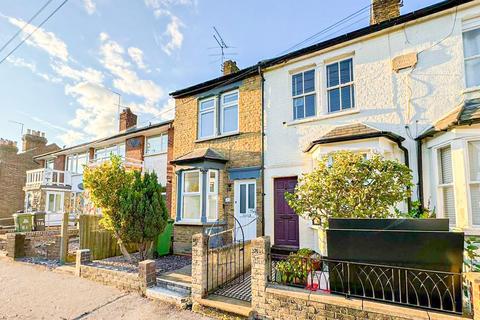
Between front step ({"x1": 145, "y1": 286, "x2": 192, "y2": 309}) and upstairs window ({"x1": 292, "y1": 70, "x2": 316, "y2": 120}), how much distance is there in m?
6.40

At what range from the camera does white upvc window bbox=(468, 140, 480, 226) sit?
5.79 metres

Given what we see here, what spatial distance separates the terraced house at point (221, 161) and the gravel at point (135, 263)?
0.95m

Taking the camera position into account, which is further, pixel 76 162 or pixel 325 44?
pixel 76 162

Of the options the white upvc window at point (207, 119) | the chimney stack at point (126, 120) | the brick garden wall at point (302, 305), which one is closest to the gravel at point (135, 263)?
the brick garden wall at point (302, 305)

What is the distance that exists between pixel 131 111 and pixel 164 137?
5.71 meters

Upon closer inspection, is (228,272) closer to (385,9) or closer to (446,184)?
(446,184)

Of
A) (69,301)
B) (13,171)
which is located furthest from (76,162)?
(69,301)

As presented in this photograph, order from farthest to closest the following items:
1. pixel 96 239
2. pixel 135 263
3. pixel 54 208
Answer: pixel 54 208, pixel 96 239, pixel 135 263

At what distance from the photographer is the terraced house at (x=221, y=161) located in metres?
9.66

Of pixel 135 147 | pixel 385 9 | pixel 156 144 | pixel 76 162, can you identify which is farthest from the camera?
pixel 76 162

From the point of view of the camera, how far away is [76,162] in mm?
21875

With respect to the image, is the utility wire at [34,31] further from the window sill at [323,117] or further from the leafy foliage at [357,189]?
the leafy foliage at [357,189]

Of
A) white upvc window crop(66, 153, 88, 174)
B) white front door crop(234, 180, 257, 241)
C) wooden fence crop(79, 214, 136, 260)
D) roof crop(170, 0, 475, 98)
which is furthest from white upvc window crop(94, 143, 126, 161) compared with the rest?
white front door crop(234, 180, 257, 241)

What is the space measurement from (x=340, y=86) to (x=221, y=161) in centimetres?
484
